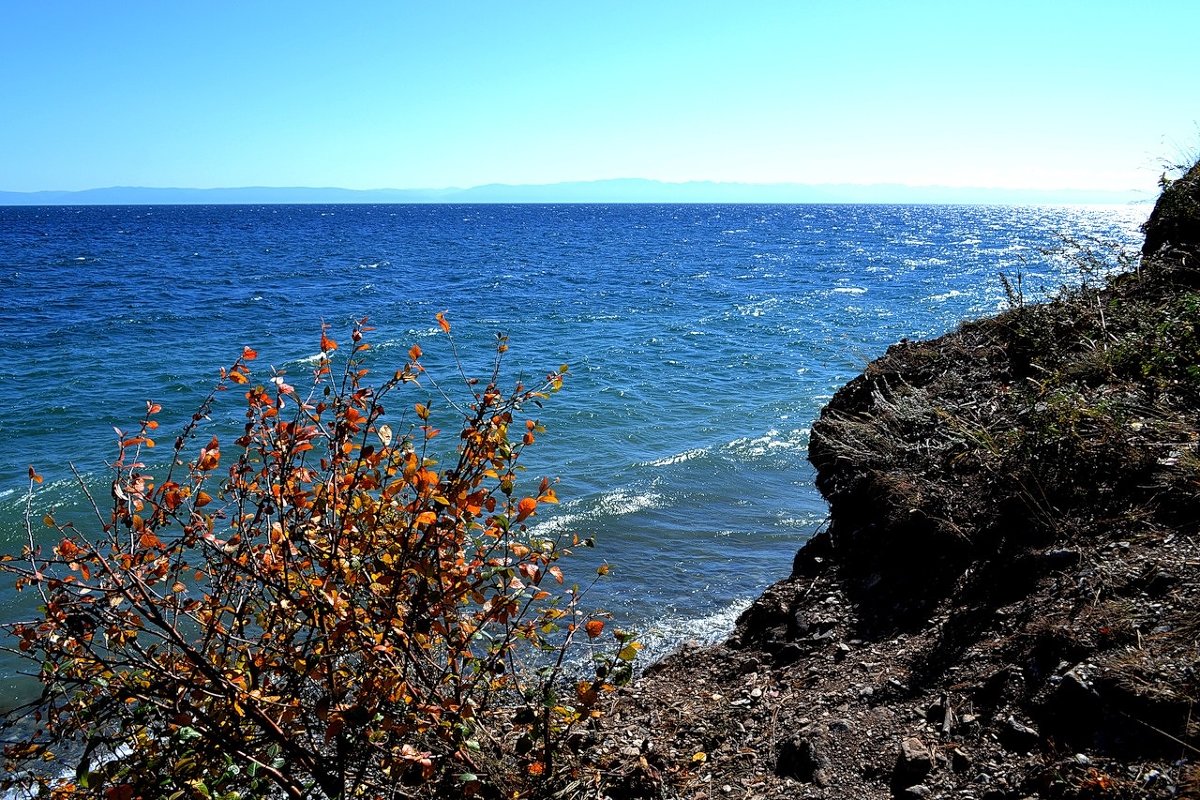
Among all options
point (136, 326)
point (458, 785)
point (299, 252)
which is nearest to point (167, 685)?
point (458, 785)

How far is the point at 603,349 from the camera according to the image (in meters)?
21.8

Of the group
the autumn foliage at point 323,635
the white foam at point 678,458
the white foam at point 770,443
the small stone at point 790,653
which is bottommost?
the white foam at point 678,458

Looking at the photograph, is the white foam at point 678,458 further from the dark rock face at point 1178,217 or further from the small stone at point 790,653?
the small stone at point 790,653

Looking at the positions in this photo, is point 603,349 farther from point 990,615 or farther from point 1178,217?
point 990,615

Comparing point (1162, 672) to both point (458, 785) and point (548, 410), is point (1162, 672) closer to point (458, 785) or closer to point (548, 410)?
point (458, 785)

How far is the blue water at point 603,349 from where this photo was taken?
397 inches

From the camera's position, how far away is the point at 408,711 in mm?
3174

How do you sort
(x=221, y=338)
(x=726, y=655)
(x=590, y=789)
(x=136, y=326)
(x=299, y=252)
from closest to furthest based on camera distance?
(x=590, y=789) → (x=726, y=655) → (x=221, y=338) → (x=136, y=326) → (x=299, y=252)

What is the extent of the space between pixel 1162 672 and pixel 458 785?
121 inches

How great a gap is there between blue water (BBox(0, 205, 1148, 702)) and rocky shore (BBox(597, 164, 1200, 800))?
2.16 meters

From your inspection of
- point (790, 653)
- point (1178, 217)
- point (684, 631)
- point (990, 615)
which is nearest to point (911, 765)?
point (990, 615)

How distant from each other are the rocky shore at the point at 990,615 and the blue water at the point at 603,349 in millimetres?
2155

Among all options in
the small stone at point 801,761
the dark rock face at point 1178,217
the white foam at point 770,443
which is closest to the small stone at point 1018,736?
the small stone at point 801,761

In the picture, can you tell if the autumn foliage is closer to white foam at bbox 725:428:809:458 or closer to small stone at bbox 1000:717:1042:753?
small stone at bbox 1000:717:1042:753
